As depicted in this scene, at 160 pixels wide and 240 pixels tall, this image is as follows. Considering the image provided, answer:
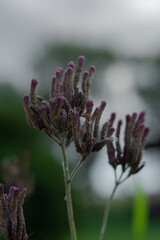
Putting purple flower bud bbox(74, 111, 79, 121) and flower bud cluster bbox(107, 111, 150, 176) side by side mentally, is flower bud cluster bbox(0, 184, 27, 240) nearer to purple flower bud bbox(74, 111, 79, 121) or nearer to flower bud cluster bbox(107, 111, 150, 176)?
purple flower bud bbox(74, 111, 79, 121)

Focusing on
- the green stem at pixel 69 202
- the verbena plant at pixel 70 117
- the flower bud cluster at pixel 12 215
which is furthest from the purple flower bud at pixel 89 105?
the flower bud cluster at pixel 12 215

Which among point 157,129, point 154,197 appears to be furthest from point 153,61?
point 154,197

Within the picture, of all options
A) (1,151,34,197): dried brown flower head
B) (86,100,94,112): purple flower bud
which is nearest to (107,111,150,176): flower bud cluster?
(86,100,94,112): purple flower bud

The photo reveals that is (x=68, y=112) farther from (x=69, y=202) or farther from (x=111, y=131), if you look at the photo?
(x=69, y=202)

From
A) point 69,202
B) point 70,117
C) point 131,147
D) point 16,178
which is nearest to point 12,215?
point 69,202

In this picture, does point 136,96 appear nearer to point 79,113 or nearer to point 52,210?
point 52,210

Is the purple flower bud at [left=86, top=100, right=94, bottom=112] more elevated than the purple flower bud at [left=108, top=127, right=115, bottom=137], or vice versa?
the purple flower bud at [left=86, top=100, right=94, bottom=112]

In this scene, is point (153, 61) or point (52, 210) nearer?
point (52, 210)
